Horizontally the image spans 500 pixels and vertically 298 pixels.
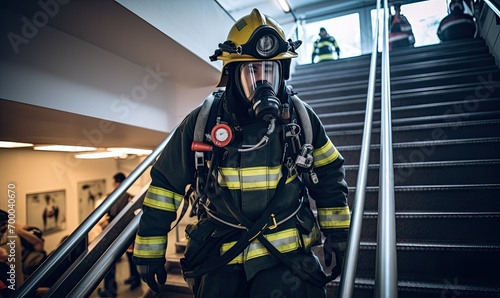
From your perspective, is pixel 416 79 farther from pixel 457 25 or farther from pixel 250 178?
pixel 250 178

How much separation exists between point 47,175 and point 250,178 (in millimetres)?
6474

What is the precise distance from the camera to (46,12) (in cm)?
215

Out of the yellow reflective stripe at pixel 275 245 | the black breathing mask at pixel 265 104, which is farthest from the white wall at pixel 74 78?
the yellow reflective stripe at pixel 275 245

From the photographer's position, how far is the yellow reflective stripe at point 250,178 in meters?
1.32

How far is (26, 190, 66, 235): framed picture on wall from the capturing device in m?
5.62

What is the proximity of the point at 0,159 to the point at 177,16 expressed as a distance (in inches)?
188

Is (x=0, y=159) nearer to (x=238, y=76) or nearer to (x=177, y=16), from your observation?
(x=177, y=16)

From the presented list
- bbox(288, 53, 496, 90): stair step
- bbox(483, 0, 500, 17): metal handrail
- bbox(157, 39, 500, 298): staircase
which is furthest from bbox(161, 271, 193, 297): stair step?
bbox(483, 0, 500, 17): metal handrail

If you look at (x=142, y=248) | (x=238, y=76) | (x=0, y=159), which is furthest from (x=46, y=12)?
(x=0, y=159)

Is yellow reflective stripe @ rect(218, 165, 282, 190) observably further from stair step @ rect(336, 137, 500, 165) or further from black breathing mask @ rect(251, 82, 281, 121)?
stair step @ rect(336, 137, 500, 165)

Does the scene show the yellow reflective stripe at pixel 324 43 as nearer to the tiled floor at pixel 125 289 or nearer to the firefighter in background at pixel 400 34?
the firefighter in background at pixel 400 34

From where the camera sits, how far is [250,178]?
4.32 feet

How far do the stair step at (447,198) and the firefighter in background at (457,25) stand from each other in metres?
3.76

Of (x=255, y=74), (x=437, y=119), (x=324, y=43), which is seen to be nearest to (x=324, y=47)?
(x=324, y=43)
